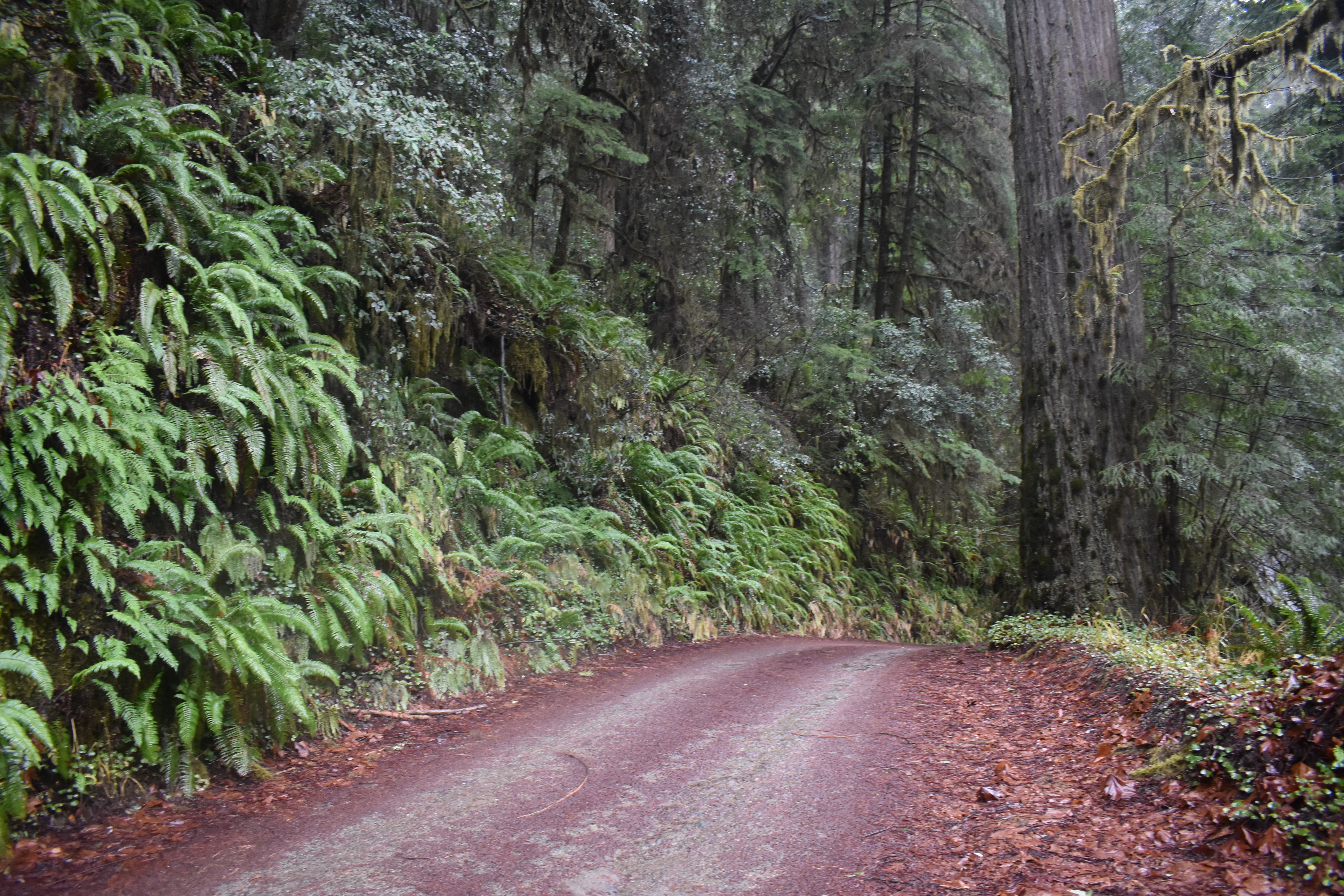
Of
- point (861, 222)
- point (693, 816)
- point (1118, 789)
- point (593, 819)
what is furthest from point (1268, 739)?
point (861, 222)

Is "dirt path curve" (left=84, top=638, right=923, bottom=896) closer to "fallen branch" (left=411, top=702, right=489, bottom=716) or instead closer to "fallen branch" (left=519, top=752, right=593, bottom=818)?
"fallen branch" (left=519, top=752, right=593, bottom=818)

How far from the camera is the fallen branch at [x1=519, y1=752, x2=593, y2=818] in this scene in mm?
3648

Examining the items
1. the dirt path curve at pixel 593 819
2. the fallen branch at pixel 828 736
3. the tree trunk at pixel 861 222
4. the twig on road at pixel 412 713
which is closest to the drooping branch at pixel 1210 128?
the dirt path curve at pixel 593 819

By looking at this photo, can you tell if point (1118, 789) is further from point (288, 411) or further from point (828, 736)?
point (288, 411)

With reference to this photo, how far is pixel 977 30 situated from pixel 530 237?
380 inches

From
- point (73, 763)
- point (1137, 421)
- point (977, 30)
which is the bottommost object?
point (73, 763)

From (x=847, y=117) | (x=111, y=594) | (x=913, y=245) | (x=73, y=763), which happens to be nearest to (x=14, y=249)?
(x=111, y=594)

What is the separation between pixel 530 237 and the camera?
12688mm

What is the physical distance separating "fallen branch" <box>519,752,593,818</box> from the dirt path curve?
1cm

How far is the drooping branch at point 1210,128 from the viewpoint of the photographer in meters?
5.08

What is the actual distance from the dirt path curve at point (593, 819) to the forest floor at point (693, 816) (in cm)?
1

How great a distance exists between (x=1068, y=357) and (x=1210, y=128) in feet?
7.72

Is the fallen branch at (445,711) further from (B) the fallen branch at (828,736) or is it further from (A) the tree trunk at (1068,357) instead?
(A) the tree trunk at (1068,357)

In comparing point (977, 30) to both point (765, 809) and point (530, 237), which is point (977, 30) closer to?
point (530, 237)
